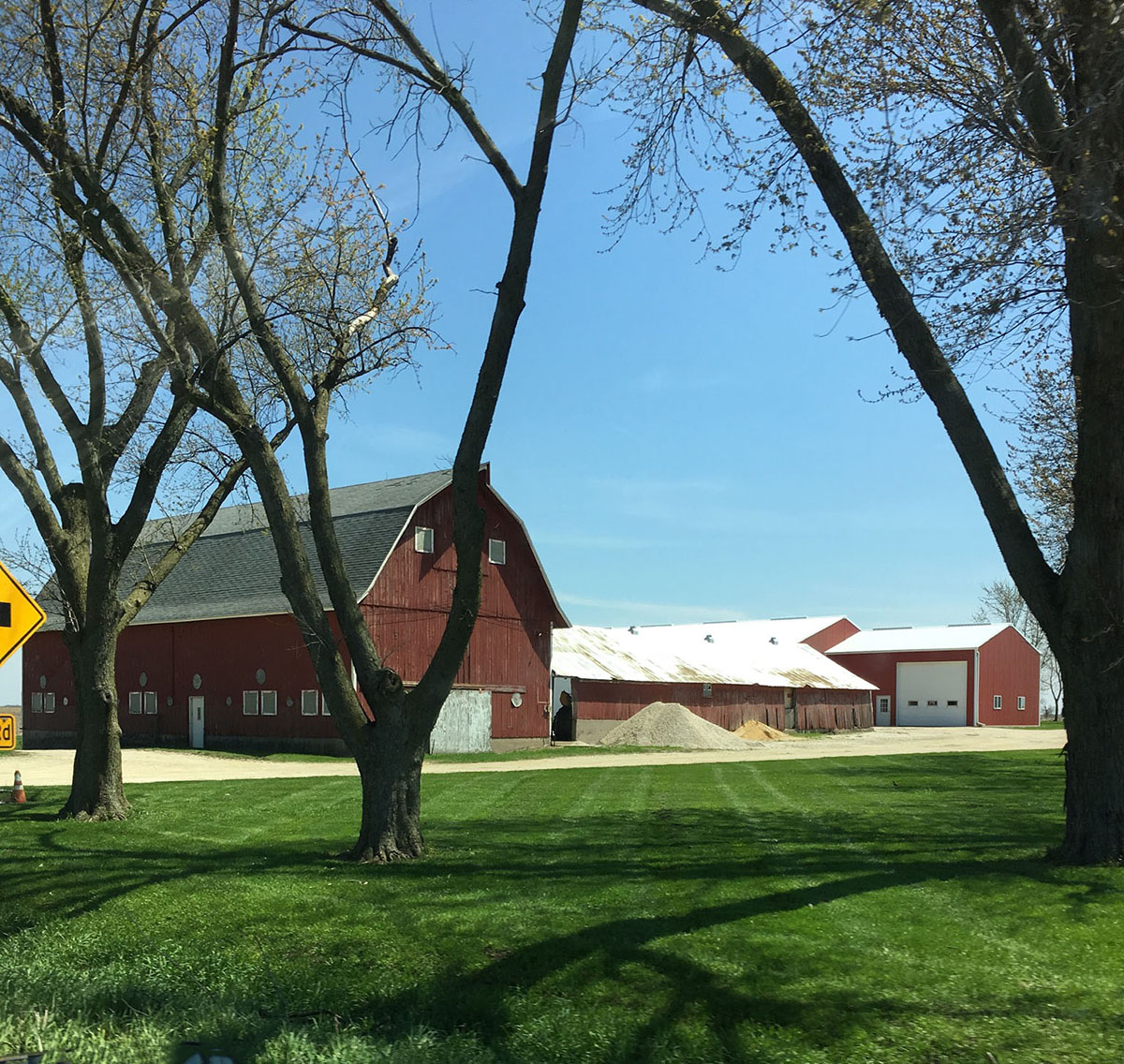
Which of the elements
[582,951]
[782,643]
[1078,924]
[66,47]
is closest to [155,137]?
[66,47]

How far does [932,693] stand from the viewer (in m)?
69.2

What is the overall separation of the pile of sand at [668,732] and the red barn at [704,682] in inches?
71.4

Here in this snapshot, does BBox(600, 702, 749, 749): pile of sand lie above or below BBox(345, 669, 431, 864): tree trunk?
below

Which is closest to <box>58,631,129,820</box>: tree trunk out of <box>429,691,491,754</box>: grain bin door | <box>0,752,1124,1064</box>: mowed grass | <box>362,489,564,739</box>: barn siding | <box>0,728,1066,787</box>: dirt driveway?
<box>0,752,1124,1064</box>: mowed grass

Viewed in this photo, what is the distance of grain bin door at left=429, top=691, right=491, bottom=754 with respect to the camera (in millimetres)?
35438

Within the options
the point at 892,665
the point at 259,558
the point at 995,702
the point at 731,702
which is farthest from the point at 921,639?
the point at 259,558

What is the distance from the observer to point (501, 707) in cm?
3778

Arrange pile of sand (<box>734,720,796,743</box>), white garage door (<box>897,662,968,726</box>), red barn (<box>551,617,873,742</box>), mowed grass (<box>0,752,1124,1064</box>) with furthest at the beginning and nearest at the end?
white garage door (<box>897,662,968,726</box>), pile of sand (<box>734,720,796,743</box>), red barn (<box>551,617,873,742</box>), mowed grass (<box>0,752,1124,1064</box>)

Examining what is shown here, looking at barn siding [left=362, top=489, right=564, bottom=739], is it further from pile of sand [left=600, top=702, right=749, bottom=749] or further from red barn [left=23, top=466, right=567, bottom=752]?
pile of sand [left=600, top=702, right=749, bottom=749]

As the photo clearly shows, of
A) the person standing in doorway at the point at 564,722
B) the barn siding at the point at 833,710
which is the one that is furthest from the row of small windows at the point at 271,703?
the barn siding at the point at 833,710

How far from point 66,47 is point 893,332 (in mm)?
10257

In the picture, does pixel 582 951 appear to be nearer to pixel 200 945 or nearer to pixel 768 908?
pixel 768 908

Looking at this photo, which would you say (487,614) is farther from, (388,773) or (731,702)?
(388,773)

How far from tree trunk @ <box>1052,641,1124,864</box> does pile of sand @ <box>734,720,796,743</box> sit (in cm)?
3997
